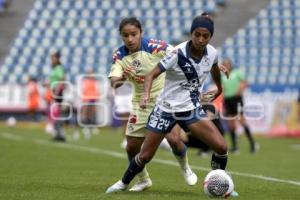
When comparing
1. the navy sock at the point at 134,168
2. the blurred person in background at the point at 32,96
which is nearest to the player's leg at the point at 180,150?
the navy sock at the point at 134,168

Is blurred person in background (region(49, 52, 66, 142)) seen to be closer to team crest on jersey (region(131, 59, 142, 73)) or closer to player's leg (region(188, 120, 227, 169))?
team crest on jersey (region(131, 59, 142, 73))

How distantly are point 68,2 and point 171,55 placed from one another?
27259 mm

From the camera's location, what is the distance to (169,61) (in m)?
8.59

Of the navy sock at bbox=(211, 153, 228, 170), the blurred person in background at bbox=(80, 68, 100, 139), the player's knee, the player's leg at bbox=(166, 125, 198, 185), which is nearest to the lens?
the player's knee

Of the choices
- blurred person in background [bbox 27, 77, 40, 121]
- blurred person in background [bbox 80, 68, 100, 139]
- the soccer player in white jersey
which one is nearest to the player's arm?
the soccer player in white jersey

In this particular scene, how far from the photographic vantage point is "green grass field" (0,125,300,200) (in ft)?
29.9

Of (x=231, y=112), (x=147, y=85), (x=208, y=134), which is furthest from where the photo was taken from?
(x=231, y=112)

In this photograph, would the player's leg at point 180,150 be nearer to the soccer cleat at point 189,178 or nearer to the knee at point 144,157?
the soccer cleat at point 189,178

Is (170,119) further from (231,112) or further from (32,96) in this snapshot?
(32,96)

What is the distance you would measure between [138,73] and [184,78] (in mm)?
902

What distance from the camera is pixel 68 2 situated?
116ft

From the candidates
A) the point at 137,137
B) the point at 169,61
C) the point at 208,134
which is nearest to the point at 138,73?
the point at 137,137

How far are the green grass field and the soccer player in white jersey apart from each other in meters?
0.59

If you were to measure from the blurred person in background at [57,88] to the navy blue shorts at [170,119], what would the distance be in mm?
12326
